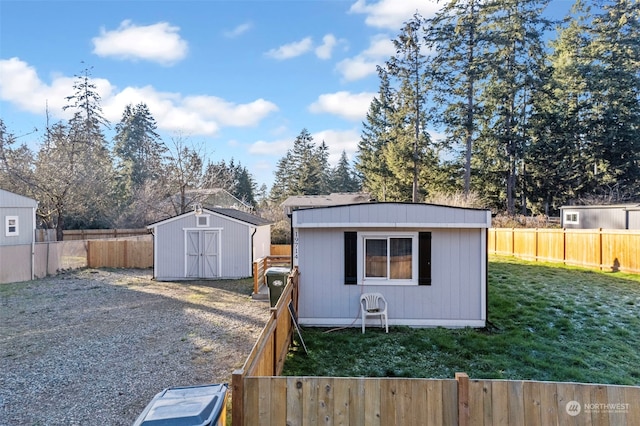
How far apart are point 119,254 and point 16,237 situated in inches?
174

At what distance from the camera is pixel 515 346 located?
6.47 m

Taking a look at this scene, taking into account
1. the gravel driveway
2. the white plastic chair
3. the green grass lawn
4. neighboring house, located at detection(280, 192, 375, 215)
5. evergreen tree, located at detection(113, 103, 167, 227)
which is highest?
evergreen tree, located at detection(113, 103, 167, 227)

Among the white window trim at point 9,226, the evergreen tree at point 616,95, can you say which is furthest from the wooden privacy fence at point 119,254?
the evergreen tree at point 616,95

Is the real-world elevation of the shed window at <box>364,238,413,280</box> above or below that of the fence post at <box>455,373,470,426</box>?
above

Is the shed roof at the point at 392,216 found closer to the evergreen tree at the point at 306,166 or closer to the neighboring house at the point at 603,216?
the neighboring house at the point at 603,216

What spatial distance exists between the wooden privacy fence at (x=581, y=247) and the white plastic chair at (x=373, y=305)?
993cm

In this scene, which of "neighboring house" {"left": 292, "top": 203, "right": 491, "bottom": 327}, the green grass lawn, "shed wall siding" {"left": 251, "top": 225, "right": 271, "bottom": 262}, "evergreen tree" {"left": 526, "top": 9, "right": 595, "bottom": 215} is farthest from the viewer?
"evergreen tree" {"left": 526, "top": 9, "right": 595, "bottom": 215}

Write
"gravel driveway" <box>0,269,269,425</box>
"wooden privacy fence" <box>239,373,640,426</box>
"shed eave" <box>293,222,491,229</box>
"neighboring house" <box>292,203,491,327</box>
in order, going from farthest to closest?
"neighboring house" <box>292,203,491,327</box> < "shed eave" <box>293,222,491,229</box> < "gravel driveway" <box>0,269,269,425</box> < "wooden privacy fence" <box>239,373,640,426</box>

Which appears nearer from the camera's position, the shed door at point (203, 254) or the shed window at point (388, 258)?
the shed window at point (388, 258)

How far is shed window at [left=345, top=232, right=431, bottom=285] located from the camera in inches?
301

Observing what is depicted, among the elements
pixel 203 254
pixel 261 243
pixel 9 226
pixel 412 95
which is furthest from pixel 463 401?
pixel 412 95

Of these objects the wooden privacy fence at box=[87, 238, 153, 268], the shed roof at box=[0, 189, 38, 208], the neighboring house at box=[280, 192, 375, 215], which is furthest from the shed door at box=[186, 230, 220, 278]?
the neighboring house at box=[280, 192, 375, 215]

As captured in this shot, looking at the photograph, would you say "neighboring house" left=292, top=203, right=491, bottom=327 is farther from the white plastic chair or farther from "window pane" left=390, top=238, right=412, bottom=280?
the white plastic chair

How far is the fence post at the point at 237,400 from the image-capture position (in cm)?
290
